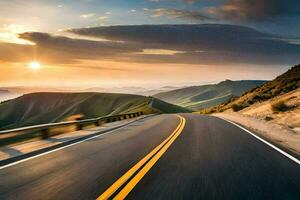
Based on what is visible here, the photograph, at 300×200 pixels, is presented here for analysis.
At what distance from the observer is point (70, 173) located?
7.83 m

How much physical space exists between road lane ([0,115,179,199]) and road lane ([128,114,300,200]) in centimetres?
75

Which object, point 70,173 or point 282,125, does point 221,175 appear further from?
point 282,125

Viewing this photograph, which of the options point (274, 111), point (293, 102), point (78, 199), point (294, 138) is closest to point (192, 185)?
point (78, 199)

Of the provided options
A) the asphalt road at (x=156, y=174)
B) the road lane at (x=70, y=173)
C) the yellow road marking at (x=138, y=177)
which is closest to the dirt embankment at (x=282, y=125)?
the asphalt road at (x=156, y=174)

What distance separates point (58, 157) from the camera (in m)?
10.0

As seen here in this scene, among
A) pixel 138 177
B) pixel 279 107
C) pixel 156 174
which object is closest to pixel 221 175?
pixel 156 174

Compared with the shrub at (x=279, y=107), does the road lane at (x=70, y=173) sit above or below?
below

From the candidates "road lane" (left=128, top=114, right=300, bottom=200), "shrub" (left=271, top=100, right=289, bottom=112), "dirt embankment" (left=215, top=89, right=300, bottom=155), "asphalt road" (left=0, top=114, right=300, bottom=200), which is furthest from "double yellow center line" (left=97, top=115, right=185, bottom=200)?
"shrub" (left=271, top=100, right=289, bottom=112)

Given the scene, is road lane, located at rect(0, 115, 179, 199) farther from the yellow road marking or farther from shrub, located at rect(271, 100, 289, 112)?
shrub, located at rect(271, 100, 289, 112)

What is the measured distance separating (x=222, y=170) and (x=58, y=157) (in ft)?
14.5

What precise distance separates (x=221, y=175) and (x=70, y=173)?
3.11 metres

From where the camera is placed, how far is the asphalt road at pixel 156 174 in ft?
20.3

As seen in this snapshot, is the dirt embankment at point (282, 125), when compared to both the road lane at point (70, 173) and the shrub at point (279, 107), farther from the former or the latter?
the road lane at point (70, 173)

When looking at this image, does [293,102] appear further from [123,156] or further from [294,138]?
[123,156]
